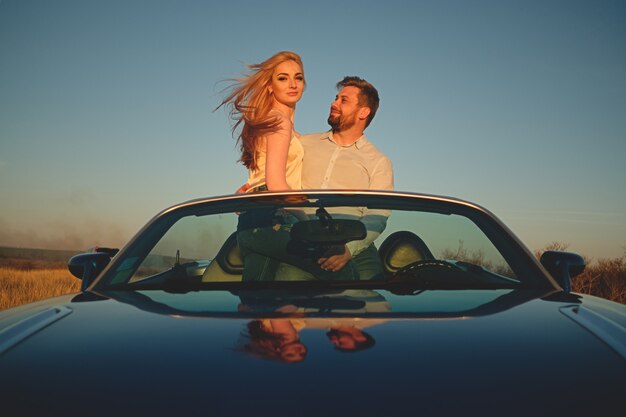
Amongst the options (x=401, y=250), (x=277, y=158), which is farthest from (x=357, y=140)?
(x=401, y=250)

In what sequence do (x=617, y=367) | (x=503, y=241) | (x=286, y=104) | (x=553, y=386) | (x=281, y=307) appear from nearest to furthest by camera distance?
(x=553, y=386) < (x=617, y=367) < (x=281, y=307) < (x=503, y=241) < (x=286, y=104)

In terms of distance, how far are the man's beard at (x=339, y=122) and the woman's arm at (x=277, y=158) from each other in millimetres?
1364

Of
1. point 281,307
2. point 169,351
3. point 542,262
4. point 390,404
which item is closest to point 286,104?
point 542,262

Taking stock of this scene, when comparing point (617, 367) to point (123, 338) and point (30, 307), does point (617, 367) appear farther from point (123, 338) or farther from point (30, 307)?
point (30, 307)

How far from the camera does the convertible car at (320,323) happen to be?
1.45 m

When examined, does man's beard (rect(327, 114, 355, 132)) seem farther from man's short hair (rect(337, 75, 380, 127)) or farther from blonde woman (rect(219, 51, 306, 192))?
blonde woman (rect(219, 51, 306, 192))

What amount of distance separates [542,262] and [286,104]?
2.45 m

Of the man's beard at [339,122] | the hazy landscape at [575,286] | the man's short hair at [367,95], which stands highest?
the man's short hair at [367,95]

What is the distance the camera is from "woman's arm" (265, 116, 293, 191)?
4.47m

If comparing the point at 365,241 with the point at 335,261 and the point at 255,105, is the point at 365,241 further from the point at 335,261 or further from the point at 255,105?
the point at 255,105

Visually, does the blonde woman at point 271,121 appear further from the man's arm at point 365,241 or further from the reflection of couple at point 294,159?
the man's arm at point 365,241

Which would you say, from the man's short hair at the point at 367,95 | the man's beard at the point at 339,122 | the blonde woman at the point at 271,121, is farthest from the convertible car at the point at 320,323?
the man's short hair at the point at 367,95

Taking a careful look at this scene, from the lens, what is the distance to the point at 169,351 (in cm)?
173

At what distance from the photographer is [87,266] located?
314 cm
